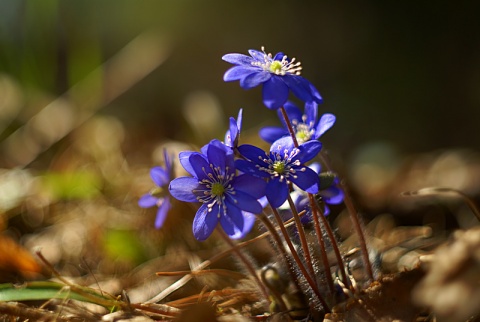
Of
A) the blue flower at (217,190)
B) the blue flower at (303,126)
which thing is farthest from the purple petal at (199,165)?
the blue flower at (303,126)

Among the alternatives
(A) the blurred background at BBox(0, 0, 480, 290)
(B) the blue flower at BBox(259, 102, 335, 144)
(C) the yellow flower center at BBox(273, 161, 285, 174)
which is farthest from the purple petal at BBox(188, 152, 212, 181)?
(A) the blurred background at BBox(0, 0, 480, 290)

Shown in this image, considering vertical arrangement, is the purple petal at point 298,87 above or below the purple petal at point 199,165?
above

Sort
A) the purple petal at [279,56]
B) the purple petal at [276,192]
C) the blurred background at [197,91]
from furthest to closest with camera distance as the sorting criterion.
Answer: the blurred background at [197,91]
the purple petal at [279,56]
the purple petal at [276,192]

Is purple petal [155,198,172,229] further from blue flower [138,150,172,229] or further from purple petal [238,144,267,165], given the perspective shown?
purple petal [238,144,267,165]

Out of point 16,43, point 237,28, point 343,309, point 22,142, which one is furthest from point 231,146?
point 237,28

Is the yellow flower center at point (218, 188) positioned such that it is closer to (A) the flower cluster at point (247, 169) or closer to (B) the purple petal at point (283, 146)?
(A) the flower cluster at point (247, 169)

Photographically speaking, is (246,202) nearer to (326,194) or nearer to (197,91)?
(326,194)
